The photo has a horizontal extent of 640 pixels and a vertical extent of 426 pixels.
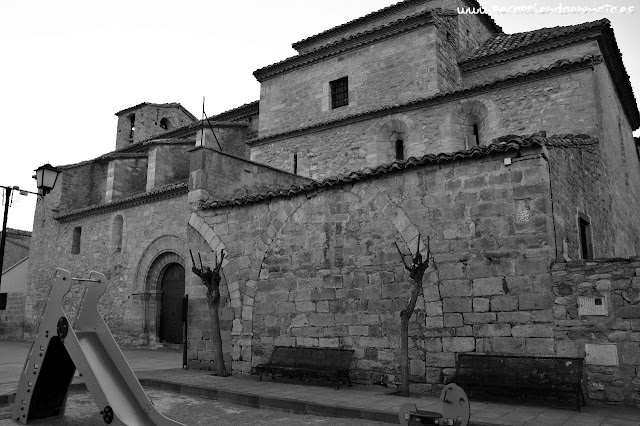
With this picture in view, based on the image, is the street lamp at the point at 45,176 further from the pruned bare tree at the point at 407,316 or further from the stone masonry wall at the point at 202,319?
the pruned bare tree at the point at 407,316

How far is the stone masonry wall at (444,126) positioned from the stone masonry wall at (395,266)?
19.8 ft

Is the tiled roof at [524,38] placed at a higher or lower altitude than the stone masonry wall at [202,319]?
higher

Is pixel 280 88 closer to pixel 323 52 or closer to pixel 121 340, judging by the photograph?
pixel 323 52

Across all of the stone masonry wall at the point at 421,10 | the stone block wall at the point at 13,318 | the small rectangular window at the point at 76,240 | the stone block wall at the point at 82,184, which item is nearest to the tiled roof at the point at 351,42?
the stone masonry wall at the point at 421,10

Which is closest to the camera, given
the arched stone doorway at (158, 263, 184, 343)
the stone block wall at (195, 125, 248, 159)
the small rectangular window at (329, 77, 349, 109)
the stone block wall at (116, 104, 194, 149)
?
the arched stone doorway at (158, 263, 184, 343)

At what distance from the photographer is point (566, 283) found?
274 inches

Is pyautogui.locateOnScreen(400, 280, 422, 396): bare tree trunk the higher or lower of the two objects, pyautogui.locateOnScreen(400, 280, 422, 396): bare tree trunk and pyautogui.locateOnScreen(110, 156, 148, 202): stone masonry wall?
the lower

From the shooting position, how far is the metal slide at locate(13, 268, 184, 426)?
5270 millimetres

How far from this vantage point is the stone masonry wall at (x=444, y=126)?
12633 mm

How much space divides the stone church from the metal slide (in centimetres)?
422

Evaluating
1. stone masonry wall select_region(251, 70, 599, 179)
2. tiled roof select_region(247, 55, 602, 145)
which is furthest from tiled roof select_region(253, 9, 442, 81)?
stone masonry wall select_region(251, 70, 599, 179)

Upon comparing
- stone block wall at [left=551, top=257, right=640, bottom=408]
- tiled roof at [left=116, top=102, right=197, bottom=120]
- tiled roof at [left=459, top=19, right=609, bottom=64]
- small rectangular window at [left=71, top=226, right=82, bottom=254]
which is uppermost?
tiled roof at [left=116, top=102, right=197, bottom=120]

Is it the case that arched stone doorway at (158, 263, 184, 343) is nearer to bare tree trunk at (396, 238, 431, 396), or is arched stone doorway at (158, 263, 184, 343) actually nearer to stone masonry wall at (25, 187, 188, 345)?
stone masonry wall at (25, 187, 188, 345)

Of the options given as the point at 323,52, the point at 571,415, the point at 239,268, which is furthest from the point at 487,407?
the point at 323,52
